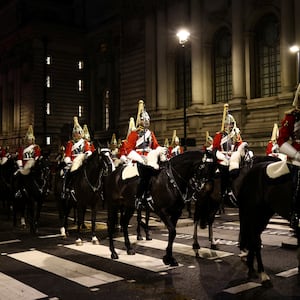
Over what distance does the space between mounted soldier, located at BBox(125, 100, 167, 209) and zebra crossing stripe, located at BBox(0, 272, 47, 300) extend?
3492 mm

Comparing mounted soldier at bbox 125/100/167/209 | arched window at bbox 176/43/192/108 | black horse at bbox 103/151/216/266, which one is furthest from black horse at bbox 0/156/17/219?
arched window at bbox 176/43/192/108

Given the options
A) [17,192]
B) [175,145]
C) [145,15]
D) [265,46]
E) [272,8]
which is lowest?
[17,192]

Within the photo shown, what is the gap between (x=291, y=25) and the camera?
3155cm

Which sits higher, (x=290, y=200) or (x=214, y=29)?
(x=214, y=29)

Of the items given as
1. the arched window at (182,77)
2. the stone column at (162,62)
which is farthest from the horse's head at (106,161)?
the stone column at (162,62)

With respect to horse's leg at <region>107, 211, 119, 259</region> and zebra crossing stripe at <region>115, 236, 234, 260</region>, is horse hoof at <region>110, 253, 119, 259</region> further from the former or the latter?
zebra crossing stripe at <region>115, 236, 234, 260</region>

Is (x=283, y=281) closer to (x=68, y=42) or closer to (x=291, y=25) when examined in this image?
(x=291, y=25)

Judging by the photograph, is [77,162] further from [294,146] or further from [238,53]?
[238,53]

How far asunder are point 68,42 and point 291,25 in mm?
35098

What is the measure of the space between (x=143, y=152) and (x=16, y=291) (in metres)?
4.55

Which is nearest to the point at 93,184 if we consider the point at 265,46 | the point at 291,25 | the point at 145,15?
the point at 291,25

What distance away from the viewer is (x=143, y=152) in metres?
11.5

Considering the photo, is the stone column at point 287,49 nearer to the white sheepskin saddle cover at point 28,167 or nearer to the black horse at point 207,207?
the white sheepskin saddle cover at point 28,167

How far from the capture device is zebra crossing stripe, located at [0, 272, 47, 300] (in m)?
8.03
